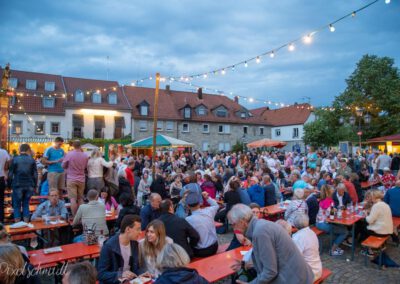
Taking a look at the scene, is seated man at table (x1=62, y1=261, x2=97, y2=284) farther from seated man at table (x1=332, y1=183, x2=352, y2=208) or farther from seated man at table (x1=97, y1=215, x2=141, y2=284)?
seated man at table (x1=332, y1=183, x2=352, y2=208)

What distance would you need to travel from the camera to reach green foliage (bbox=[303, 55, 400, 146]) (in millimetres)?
28016

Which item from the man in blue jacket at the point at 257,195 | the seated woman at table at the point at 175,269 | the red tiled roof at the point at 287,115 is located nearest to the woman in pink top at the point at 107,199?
the man in blue jacket at the point at 257,195

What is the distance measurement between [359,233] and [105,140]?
26.9m

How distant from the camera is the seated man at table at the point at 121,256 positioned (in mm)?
3330

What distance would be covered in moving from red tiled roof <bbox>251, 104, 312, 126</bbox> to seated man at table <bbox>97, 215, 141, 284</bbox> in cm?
3895

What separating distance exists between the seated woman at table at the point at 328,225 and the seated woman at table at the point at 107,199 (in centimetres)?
455

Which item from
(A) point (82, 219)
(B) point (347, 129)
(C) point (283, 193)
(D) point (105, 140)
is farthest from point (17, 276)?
(B) point (347, 129)

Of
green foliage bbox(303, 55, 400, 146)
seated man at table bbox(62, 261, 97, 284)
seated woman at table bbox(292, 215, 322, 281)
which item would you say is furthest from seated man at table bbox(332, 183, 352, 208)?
green foliage bbox(303, 55, 400, 146)

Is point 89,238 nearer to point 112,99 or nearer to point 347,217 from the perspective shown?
point 347,217

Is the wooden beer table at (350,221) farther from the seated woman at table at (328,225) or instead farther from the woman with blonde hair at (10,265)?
the woman with blonde hair at (10,265)

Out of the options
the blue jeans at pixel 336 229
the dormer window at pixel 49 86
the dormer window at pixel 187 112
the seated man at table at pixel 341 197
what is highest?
the dormer window at pixel 49 86

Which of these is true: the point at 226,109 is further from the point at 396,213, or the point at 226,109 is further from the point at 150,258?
the point at 150,258

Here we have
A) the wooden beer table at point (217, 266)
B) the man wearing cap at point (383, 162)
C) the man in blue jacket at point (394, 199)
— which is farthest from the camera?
the man wearing cap at point (383, 162)

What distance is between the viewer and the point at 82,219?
16.6 feet
